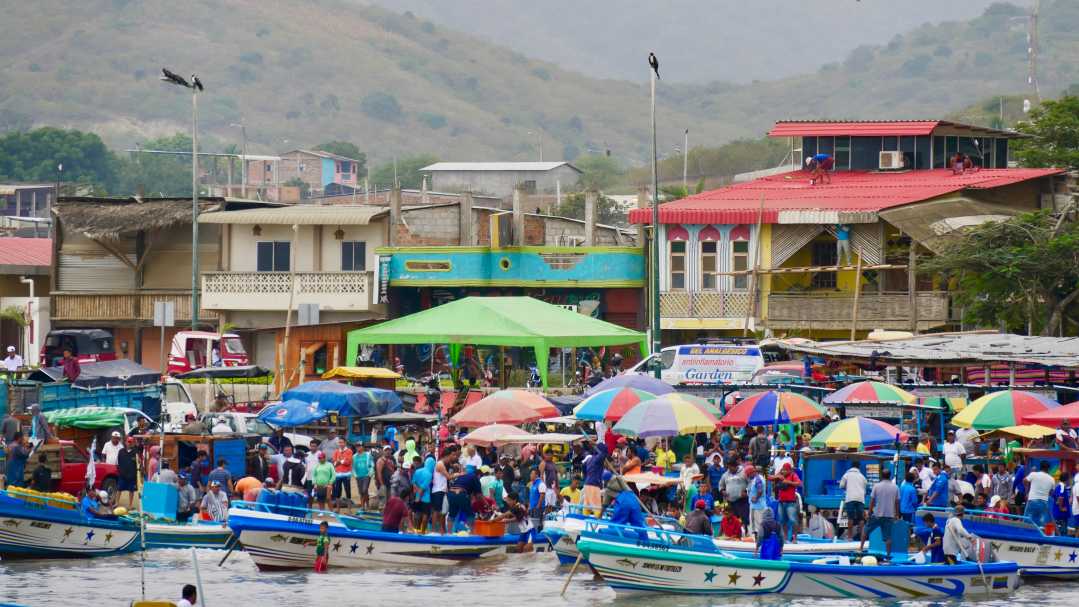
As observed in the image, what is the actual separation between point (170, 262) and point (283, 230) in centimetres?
448

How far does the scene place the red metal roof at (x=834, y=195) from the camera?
4794 cm

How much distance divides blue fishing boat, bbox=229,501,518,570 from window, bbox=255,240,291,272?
27209 mm

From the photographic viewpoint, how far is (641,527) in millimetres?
24203

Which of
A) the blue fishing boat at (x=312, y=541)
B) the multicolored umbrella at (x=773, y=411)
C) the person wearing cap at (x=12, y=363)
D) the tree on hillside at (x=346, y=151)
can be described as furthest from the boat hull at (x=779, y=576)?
the tree on hillside at (x=346, y=151)

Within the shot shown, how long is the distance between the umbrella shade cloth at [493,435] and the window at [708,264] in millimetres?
18668

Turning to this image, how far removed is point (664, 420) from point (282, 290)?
2423 centimetres

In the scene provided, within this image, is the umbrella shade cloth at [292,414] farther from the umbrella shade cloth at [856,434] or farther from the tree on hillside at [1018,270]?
the tree on hillside at [1018,270]

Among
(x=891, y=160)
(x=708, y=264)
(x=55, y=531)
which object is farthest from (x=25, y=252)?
(x=55, y=531)

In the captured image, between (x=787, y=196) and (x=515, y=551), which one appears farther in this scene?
(x=787, y=196)

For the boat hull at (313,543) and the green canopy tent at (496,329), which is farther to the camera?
the green canopy tent at (496,329)

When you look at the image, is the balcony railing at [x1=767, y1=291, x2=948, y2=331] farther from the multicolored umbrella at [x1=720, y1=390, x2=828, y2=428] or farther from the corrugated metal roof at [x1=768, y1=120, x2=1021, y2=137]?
the multicolored umbrella at [x1=720, y1=390, x2=828, y2=428]

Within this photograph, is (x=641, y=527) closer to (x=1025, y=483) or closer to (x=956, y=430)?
(x=1025, y=483)

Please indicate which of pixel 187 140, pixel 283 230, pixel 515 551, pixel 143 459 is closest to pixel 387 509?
pixel 515 551

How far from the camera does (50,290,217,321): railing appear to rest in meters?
54.3
